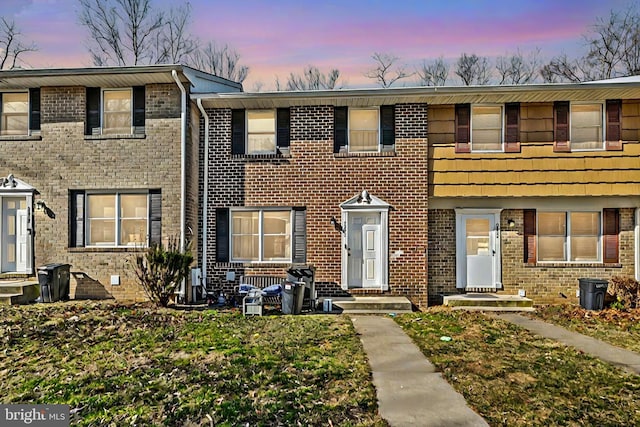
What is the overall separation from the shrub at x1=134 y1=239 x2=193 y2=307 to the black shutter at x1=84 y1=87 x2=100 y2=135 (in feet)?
11.7

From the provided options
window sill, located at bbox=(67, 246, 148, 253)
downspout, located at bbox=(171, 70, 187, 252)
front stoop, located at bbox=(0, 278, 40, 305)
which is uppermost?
downspout, located at bbox=(171, 70, 187, 252)

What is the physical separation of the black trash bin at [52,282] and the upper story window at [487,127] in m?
10.2

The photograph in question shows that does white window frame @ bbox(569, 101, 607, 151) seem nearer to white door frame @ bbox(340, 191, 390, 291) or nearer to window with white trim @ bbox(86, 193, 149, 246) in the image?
white door frame @ bbox(340, 191, 390, 291)

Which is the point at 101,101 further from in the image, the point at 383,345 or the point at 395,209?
the point at 383,345

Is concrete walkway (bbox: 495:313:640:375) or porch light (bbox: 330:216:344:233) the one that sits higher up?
porch light (bbox: 330:216:344:233)

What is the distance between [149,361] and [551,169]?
9.89 meters

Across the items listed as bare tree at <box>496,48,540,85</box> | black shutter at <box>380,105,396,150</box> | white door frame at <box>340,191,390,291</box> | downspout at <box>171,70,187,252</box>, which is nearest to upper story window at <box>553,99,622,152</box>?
black shutter at <box>380,105,396,150</box>

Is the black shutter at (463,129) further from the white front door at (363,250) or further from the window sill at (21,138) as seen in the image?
the window sill at (21,138)

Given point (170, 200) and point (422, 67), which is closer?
point (170, 200)

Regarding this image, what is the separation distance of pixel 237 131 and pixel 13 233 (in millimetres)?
6386

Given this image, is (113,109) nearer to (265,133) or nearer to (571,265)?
(265,133)

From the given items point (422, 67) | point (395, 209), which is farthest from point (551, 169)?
point (422, 67)

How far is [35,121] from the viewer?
36.4ft

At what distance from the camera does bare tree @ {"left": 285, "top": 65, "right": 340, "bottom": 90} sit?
97.9 feet
